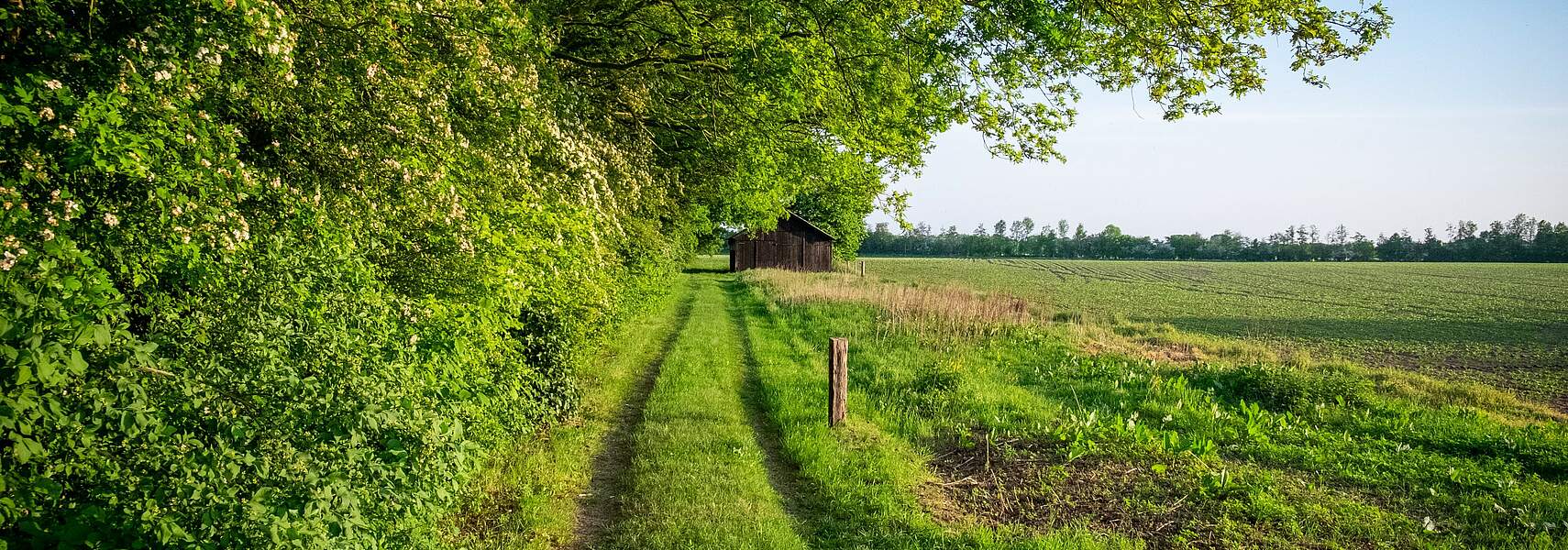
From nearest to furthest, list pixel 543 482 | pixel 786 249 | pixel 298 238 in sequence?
pixel 298 238, pixel 543 482, pixel 786 249

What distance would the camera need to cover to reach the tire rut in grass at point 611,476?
616 cm

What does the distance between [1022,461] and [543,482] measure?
5.10 metres

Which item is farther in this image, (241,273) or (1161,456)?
(1161,456)

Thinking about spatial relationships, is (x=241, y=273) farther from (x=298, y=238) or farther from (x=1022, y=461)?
(x=1022, y=461)

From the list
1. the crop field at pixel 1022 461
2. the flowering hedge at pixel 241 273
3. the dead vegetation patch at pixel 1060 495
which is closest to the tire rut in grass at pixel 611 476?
the crop field at pixel 1022 461

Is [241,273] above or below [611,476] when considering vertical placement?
above

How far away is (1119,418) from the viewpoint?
28.8ft

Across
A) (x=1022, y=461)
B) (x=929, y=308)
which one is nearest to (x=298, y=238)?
(x=1022, y=461)

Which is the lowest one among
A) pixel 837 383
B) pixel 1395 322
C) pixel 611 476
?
pixel 1395 322

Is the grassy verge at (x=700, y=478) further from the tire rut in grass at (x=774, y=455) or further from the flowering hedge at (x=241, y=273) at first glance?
the flowering hedge at (x=241, y=273)

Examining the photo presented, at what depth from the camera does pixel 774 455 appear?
26.9 feet

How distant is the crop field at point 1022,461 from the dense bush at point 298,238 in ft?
4.48

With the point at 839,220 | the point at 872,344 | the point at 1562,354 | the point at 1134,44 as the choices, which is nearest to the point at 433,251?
the point at 1134,44

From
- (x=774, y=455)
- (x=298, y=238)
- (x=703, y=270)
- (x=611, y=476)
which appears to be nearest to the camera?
(x=298, y=238)
